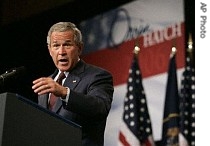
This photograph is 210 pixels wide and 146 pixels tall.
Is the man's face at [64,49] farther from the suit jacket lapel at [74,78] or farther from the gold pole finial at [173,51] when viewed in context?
the gold pole finial at [173,51]

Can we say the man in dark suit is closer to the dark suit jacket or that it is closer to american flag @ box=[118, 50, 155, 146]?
the dark suit jacket

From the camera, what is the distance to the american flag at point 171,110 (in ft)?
16.2

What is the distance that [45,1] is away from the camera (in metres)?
5.98

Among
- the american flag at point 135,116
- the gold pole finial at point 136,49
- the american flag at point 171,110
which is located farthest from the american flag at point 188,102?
the gold pole finial at point 136,49

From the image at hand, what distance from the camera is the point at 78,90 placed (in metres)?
2.14

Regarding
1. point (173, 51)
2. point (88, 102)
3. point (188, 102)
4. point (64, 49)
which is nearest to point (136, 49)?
point (173, 51)

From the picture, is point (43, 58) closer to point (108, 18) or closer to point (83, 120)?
point (108, 18)

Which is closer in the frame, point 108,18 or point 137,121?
point 137,121

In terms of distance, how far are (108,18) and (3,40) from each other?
1189 millimetres

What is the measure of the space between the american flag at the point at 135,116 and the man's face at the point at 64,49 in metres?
3.05

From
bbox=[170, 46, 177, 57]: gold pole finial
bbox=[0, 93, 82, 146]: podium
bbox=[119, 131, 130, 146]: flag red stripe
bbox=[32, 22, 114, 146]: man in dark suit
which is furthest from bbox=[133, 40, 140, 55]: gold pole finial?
bbox=[0, 93, 82, 146]: podium

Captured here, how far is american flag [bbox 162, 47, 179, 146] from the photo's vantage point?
4.94 metres
